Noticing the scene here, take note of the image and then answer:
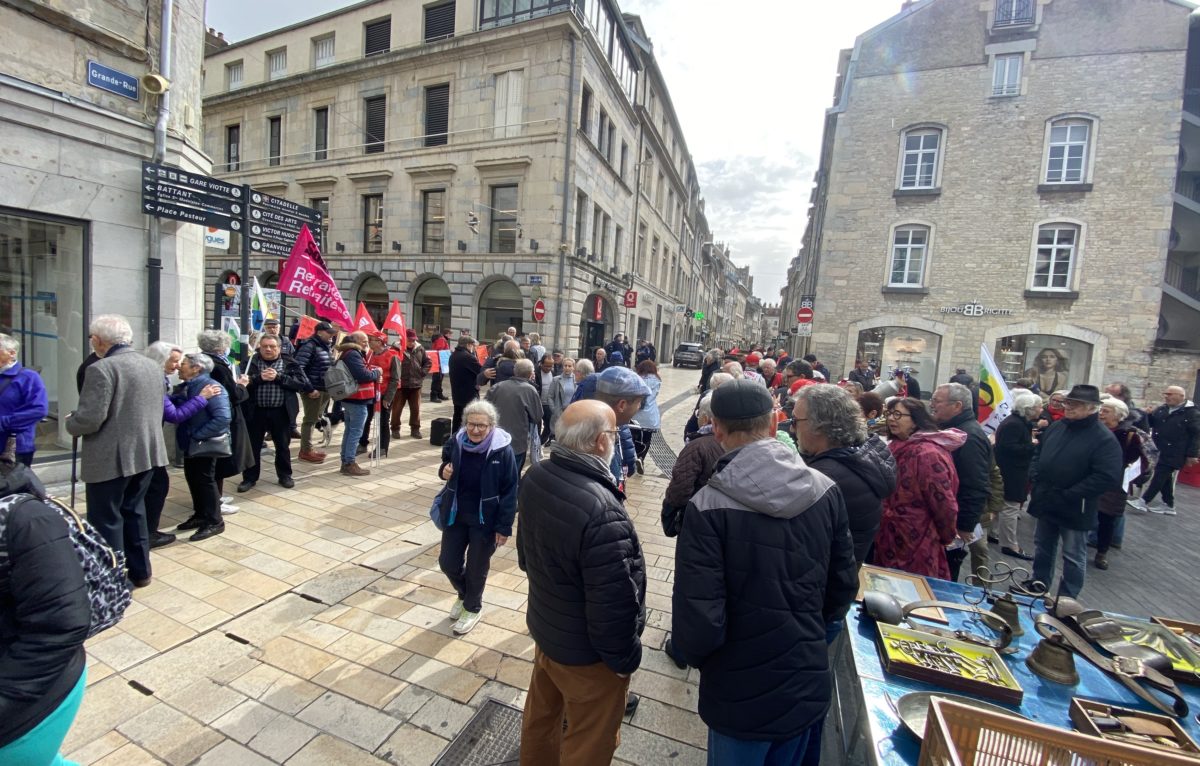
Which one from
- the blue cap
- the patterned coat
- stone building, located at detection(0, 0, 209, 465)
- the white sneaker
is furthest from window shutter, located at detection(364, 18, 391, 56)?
the patterned coat

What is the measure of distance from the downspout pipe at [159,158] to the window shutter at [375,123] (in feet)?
47.1

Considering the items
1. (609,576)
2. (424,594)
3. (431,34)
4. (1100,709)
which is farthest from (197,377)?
(431,34)

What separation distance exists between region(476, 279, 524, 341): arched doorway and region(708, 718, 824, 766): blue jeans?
1672 centimetres

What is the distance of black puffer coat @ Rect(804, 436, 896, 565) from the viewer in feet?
7.73

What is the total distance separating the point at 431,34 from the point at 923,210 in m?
18.8

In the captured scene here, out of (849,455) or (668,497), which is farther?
(668,497)

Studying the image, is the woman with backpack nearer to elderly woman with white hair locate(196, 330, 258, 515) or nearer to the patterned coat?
elderly woman with white hair locate(196, 330, 258, 515)

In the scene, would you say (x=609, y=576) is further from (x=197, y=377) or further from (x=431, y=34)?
(x=431, y=34)

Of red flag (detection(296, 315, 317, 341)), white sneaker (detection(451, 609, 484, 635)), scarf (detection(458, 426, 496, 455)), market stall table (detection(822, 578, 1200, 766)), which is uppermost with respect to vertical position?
red flag (detection(296, 315, 317, 341))

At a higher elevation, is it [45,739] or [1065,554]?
[45,739]

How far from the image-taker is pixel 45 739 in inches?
62.1

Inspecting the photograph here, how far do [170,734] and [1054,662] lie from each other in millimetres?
3992

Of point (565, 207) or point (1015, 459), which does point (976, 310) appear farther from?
point (1015, 459)

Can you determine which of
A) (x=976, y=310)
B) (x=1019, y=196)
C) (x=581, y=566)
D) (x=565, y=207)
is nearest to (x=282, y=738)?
(x=581, y=566)
